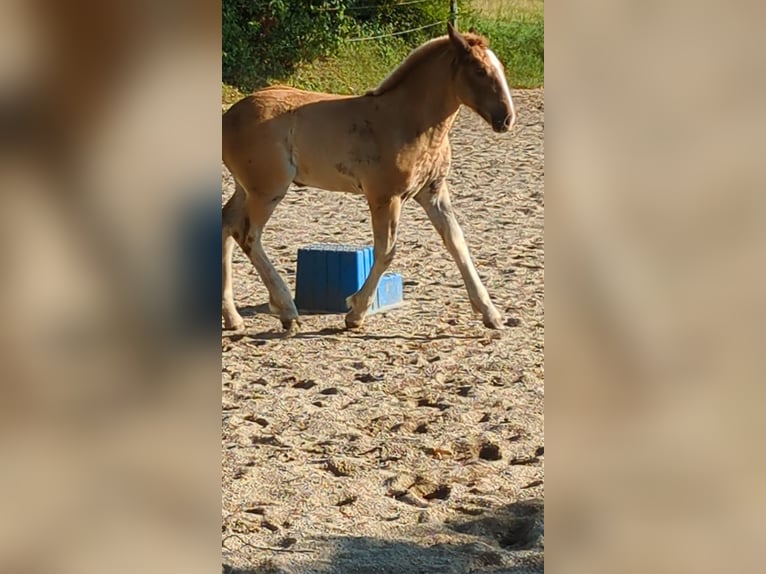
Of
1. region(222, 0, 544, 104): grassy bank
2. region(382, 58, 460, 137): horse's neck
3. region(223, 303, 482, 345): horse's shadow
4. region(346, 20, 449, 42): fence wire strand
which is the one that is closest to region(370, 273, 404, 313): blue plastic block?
region(223, 303, 482, 345): horse's shadow

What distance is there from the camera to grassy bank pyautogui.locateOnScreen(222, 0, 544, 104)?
50.4ft

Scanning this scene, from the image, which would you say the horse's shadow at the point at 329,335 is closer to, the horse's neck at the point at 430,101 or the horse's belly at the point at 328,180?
the horse's belly at the point at 328,180

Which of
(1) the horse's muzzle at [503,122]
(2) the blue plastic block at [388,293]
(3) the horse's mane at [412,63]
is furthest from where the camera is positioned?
(2) the blue plastic block at [388,293]

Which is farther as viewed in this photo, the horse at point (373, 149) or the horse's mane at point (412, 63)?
the horse's mane at point (412, 63)

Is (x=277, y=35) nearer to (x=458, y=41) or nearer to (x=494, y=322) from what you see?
(x=458, y=41)

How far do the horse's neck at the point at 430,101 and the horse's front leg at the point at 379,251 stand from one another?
0.45 m

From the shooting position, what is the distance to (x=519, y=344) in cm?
611
